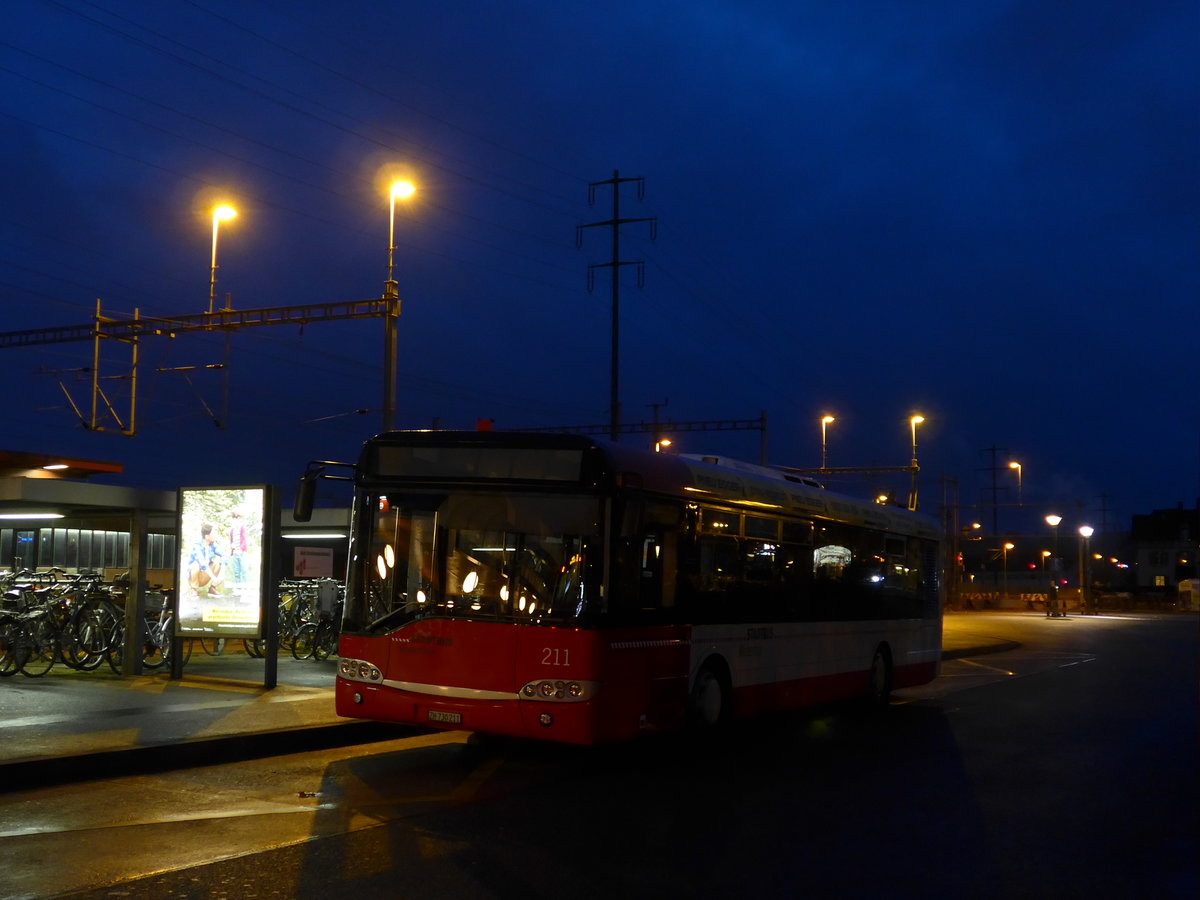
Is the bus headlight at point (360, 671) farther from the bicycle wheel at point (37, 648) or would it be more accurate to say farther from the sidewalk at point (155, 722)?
the bicycle wheel at point (37, 648)

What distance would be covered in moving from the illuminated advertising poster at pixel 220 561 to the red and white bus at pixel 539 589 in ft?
16.3

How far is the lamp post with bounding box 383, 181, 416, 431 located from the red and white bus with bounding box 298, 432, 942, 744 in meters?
6.94

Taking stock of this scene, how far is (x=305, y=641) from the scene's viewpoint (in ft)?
69.8

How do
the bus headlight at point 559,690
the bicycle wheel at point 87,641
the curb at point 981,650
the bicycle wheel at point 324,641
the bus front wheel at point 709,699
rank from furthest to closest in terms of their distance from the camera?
the curb at point 981,650
the bicycle wheel at point 324,641
the bicycle wheel at point 87,641
the bus front wheel at point 709,699
the bus headlight at point 559,690

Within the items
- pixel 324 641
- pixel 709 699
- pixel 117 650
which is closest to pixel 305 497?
pixel 709 699

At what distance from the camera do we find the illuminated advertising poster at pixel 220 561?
637 inches

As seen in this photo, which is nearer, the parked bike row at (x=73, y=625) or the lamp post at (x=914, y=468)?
the parked bike row at (x=73, y=625)

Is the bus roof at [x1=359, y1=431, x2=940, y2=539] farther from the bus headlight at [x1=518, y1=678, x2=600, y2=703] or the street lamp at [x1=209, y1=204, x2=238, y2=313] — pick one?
the street lamp at [x1=209, y1=204, x2=238, y2=313]

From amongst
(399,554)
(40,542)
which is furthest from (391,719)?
(40,542)

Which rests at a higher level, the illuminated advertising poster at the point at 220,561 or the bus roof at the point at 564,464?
the bus roof at the point at 564,464

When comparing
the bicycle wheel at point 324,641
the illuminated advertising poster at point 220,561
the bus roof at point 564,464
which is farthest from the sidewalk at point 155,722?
the bus roof at point 564,464

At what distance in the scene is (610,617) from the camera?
10500mm

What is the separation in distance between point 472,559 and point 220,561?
22.0 feet

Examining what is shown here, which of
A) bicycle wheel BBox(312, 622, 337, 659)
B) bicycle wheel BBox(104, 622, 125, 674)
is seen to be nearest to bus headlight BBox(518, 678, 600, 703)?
bicycle wheel BBox(104, 622, 125, 674)
